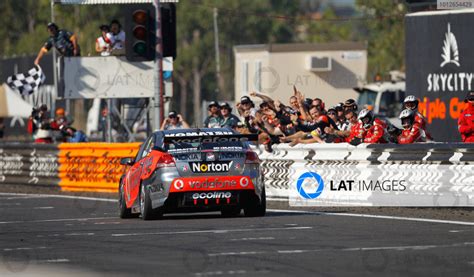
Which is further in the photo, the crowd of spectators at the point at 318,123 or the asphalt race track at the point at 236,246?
the crowd of spectators at the point at 318,123

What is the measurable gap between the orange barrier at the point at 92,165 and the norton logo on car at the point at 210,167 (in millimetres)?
9010

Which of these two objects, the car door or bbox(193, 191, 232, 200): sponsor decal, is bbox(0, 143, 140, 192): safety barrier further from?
bbox(193, 191, 232, 200): sponsor decal

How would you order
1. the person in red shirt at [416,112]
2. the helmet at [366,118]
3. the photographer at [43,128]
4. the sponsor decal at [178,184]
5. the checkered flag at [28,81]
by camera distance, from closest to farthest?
1. the sponsor decal at [178,184]
2. the person in red shirt at [416,112]
3. the helmet at [366,118]
4. the photographer at [43,128]
5. the checkered flag at [28,81]

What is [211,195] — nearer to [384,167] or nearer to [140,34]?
[384,167]

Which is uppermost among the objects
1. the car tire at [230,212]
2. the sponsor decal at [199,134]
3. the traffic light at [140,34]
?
the traffic light at [140,34]

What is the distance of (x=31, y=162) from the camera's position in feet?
103

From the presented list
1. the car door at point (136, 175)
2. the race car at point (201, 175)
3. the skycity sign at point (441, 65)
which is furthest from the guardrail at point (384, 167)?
the skycity sign at point (441, 65)

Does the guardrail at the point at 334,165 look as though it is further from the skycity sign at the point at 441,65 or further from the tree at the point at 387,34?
the tree at the point at 387,34

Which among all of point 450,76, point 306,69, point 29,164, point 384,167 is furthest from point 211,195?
point 306,69

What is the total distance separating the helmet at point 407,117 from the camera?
2130cm

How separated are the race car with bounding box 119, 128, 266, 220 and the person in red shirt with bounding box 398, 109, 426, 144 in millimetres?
3283

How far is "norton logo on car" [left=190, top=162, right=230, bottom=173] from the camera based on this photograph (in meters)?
18.7

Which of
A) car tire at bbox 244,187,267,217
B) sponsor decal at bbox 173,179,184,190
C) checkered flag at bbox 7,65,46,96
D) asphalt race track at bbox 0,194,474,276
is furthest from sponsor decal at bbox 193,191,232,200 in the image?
checkered flag at bbox 7,65,46,96

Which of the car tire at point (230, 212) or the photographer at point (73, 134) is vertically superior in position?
the photographer at point (73, 134)
